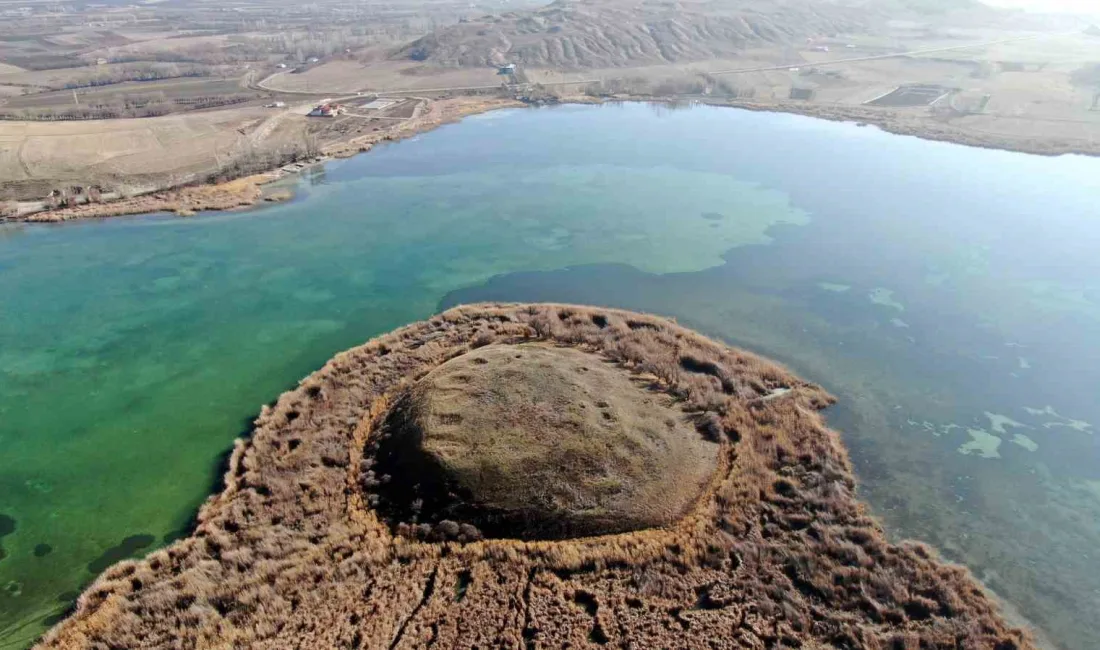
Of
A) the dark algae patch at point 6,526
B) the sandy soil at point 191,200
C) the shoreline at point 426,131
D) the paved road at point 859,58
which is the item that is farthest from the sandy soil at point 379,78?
the dark algae patch at point 6,526

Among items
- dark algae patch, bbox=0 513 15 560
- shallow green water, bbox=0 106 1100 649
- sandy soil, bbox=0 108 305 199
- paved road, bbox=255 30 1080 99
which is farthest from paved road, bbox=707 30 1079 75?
dark algae patch, bbox=0 513 15 560

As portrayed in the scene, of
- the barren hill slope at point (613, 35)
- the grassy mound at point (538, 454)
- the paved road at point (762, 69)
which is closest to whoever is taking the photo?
the grassy mound at point (538, 454)

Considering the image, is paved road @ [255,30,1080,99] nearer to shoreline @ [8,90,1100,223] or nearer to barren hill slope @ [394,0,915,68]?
shoreline @ [8,90,1100,223]

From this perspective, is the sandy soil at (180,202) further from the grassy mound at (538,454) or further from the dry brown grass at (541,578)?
the grassy mound at (538,454)

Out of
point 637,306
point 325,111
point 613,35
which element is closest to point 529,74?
point 613,35

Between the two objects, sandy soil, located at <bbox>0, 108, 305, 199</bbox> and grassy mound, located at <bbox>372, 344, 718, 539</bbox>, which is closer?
grassy mound, located at <bbox>372, 344, 718, 539</bbox>

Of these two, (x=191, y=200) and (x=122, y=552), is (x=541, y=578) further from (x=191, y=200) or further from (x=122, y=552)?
(x=191, y=200)
